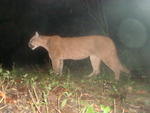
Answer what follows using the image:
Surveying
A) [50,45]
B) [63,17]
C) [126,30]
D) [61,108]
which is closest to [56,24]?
[63,17]

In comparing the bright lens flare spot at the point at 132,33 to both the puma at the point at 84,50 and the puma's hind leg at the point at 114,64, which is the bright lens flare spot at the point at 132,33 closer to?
the puma at the point at 84,50

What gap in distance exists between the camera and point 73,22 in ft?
61.6

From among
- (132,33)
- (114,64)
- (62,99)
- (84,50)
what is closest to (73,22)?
(132,33)

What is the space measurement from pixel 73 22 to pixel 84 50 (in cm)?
856

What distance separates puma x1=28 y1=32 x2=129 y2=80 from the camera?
32.7 feet

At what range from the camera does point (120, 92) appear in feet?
21.6

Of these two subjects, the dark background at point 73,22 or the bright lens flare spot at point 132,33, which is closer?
the dark background at point 73,22

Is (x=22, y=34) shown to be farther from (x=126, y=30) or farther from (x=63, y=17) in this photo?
(x=126, y=30)

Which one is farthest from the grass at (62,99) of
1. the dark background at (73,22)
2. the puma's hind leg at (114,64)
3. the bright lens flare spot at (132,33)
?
the bright lens flare spot at (132,33)

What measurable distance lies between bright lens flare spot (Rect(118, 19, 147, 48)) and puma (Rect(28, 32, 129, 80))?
6498mm

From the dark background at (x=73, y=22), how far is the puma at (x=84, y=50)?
15.5 ft

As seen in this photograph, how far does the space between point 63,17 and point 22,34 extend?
266 centimetres

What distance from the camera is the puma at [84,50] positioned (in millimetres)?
9961

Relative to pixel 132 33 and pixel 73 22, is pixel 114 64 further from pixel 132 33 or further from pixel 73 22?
pixel 73 22
